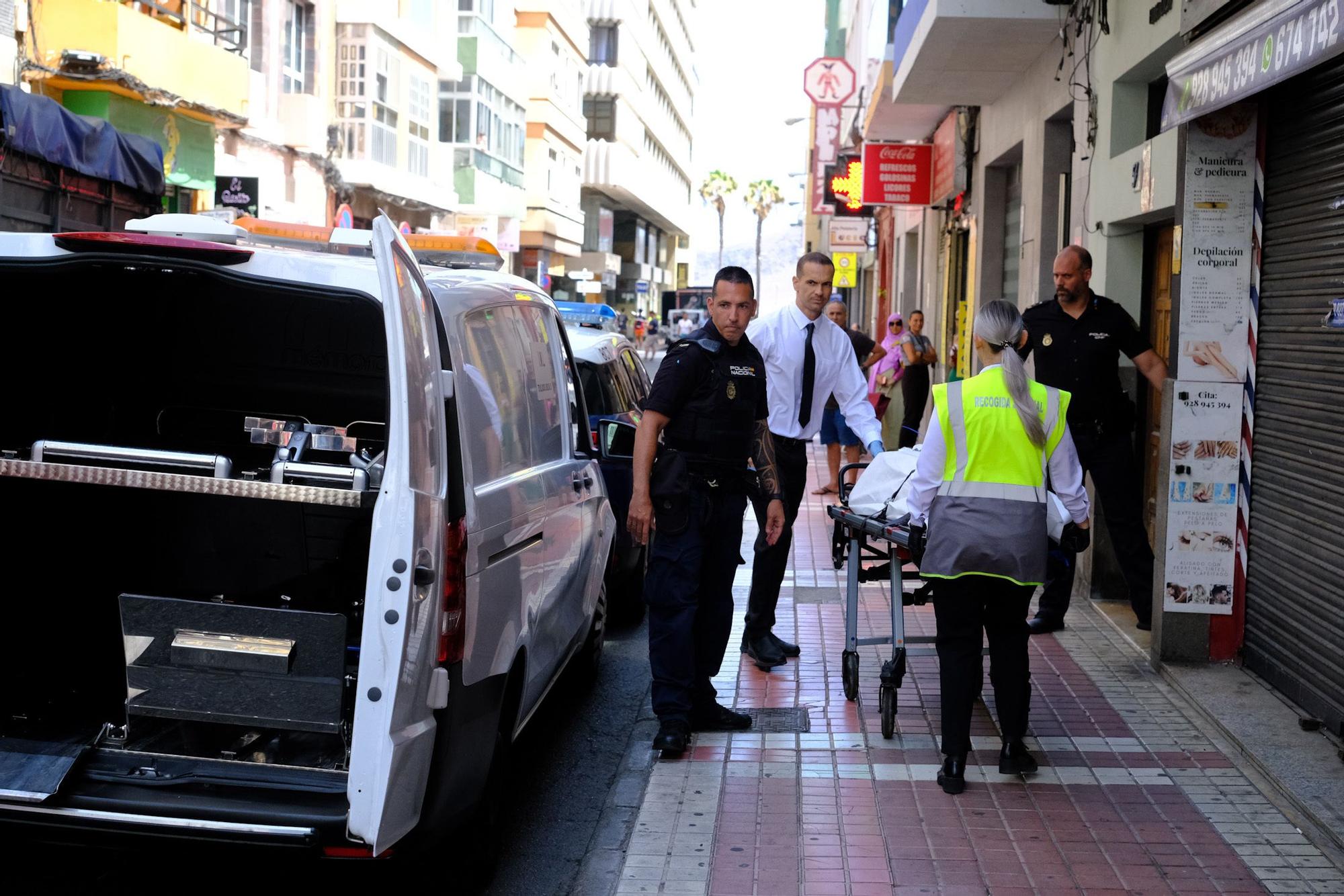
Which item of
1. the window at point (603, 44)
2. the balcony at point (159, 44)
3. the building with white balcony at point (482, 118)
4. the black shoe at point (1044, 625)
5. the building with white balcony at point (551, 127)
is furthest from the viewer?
the window at point (603, 44)

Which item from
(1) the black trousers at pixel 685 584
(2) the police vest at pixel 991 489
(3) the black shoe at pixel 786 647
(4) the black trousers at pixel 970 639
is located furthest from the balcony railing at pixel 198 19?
(4) the black trousers at pixel 970 639

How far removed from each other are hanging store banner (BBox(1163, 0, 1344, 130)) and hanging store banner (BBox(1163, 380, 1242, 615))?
1357mm

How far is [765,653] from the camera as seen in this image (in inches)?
295

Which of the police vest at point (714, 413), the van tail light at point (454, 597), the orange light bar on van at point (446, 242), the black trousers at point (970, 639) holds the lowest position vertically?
the black trousers at point (970, 639)

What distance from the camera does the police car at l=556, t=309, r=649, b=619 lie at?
821 cm

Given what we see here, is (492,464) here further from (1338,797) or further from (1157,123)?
(1157,123)

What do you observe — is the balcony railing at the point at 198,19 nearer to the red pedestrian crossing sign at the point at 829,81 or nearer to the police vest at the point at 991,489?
the red pedestrian crossing sign at the point at 829,81

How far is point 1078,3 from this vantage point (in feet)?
34.5

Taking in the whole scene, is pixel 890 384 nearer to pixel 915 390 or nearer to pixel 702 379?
pixel 915 390

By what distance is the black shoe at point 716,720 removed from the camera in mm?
6316

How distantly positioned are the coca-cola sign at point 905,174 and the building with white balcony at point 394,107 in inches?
495

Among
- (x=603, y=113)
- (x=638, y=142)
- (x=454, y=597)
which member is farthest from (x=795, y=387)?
(x=638, y=142)

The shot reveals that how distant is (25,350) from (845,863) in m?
3.48

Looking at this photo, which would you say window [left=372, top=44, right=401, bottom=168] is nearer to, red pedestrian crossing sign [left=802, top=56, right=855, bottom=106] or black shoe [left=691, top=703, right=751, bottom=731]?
red pedestrian crossing sign [left=802, top=56, right=855, bottom=106]
